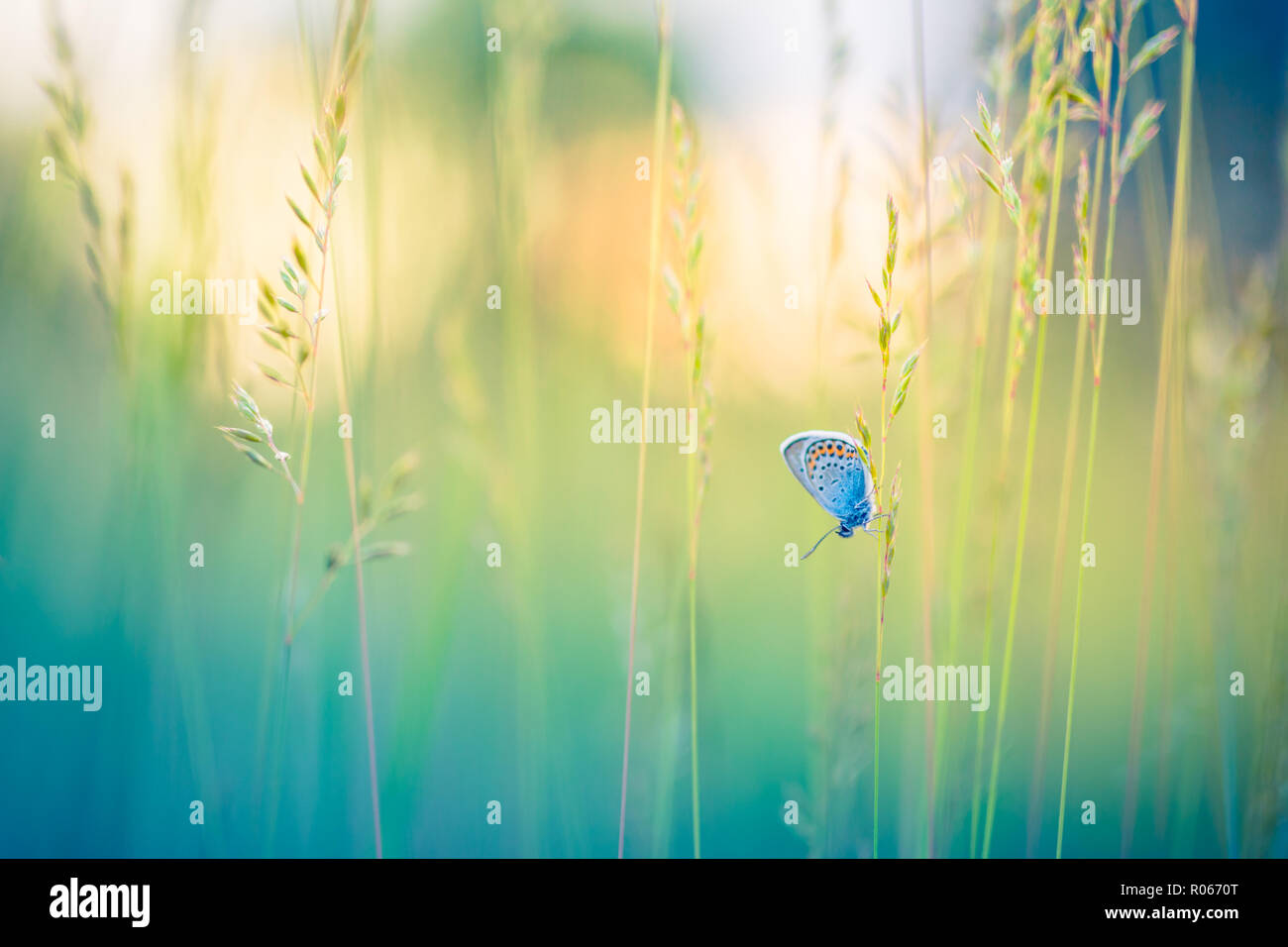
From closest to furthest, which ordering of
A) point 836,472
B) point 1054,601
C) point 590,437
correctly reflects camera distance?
point 836,472, point 1054,601, point 590,437

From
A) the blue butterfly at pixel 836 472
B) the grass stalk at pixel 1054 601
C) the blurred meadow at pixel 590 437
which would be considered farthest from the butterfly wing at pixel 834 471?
the grass stalk at pixel 1054 601

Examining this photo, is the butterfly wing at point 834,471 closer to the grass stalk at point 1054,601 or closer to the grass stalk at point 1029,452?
the grass stalk at point 1029,452

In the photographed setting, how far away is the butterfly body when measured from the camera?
1.06 metres

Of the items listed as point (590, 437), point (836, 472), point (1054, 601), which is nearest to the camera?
point (836, 472)

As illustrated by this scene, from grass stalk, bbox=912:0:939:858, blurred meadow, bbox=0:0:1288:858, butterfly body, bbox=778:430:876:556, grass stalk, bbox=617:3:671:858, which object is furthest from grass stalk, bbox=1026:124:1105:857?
grass stalk, bbox=617:3:671:858

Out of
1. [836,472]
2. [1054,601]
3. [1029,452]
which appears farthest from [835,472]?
[1054,601]

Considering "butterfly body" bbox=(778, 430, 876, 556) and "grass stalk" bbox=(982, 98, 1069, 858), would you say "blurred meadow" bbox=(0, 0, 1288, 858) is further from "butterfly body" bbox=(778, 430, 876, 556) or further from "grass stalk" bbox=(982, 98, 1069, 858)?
"butterfly body" bbox=(778, 430, 876, 556)

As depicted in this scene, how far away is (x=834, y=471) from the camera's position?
108 centimetres

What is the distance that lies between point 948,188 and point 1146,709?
1.20m

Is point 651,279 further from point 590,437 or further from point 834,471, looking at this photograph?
point 590,437

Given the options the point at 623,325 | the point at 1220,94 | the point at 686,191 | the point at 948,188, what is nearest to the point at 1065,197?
the point at 948,188

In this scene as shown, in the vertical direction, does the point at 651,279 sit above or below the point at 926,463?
above

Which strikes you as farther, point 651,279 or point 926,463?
point 926,463
